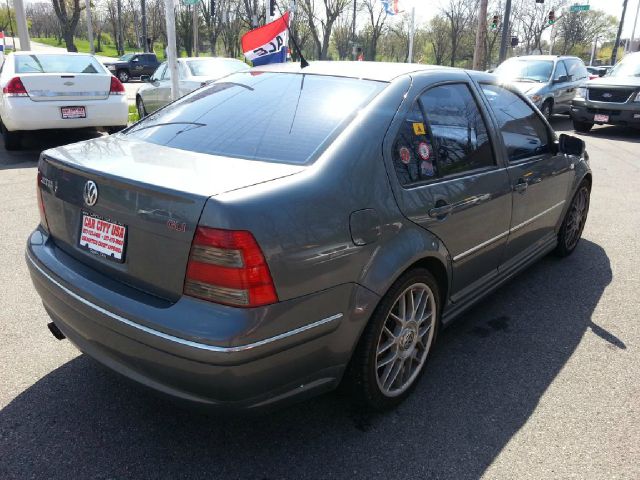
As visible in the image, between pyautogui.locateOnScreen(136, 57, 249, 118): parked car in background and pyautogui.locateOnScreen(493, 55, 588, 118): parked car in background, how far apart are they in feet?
22.6

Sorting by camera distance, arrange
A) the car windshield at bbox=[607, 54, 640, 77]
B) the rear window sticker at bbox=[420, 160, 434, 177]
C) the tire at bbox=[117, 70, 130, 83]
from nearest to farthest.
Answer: the rear window sticker at bbox=[420, 160, 434, 177], the car windshield at bbox=[607, 54, 640, 77], the tire at bbox=[117, 70, 130, 83]

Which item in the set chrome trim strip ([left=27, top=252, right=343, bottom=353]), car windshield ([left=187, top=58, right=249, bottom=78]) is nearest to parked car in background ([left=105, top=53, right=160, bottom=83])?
car windshield ([left=187, top=58, right=249, bottom=78])

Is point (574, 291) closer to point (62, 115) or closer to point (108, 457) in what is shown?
point (108, 457)

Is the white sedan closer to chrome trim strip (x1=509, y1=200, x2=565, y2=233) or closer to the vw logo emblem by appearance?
the vw logo emblem

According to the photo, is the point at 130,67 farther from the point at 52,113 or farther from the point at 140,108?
the point at 52,113

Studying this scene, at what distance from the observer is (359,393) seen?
239 cm

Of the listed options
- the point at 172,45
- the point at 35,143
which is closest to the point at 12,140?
the point at 35,143

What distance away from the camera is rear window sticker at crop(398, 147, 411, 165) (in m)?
2.43

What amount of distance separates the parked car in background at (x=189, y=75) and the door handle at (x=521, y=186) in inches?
287

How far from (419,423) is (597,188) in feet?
20.0

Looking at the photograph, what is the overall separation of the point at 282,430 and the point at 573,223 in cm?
335

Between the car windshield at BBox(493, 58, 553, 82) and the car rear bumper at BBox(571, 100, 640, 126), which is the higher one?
the car windshield at BBox(493, 58, 553, 82)

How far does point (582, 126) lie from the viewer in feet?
44.1

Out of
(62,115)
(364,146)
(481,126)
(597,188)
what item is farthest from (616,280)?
(62,115)
